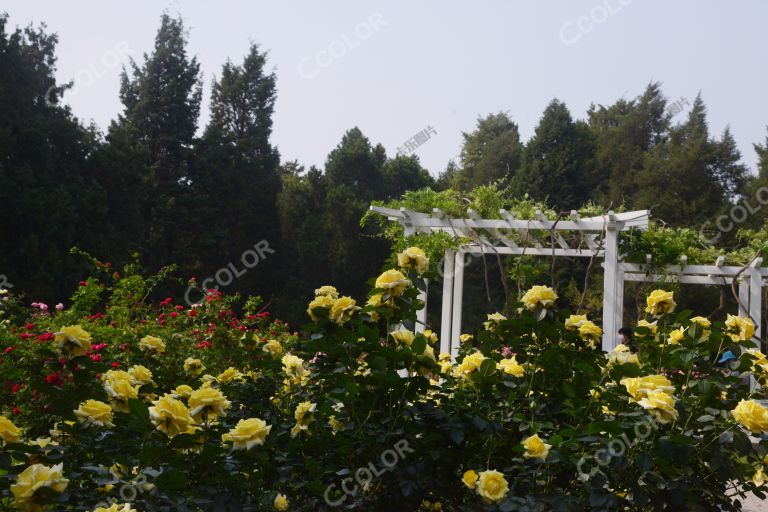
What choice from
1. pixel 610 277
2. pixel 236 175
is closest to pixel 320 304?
pixel 610 277

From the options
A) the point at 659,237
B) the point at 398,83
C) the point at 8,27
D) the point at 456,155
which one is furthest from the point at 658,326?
the point at 456,155

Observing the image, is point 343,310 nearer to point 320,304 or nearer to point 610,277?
point 320,304

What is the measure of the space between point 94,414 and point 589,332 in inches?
62.1

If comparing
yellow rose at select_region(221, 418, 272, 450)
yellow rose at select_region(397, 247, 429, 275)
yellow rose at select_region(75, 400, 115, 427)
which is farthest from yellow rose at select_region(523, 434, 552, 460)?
yellow rose at select_region(75, 400, 115, 427)

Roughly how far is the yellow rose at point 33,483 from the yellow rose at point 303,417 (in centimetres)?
90

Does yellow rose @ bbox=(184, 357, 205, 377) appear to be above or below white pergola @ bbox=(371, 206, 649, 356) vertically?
below

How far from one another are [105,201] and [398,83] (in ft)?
35.9

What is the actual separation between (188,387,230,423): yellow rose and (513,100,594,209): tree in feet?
61.0

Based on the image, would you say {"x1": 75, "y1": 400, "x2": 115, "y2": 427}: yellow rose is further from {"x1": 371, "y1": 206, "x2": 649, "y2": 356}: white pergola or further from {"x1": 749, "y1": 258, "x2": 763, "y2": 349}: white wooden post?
{"x1": 749, "y1": 258, "x2": 763, "y2": 349}: white wooden post

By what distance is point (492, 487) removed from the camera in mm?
1964

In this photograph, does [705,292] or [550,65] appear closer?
[550,65]

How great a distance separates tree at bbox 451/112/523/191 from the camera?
23359mm

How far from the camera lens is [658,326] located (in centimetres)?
279

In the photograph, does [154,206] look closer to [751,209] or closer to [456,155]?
[456,155]
